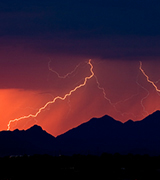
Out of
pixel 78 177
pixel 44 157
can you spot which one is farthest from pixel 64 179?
pixel 44 157

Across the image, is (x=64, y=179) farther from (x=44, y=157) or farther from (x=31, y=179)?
(x=44, y=157)

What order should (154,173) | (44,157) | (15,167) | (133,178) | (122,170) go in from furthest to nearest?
(44,157) < (15,167) < (122,170) < (154,173) < (133,178)

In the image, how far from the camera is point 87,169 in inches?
5615

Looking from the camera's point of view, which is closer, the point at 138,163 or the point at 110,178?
the point at 110,178

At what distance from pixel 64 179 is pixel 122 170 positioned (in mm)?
23460

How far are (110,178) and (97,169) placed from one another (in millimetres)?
26842

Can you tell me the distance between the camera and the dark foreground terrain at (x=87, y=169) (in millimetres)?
120500

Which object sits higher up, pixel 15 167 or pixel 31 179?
pixel 15 167

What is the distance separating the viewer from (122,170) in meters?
137

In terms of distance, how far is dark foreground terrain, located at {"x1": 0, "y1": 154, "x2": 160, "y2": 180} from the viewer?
395 ft

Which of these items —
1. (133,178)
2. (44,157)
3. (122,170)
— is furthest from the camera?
(44,157)

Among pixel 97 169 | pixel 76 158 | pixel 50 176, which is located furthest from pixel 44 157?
pixel 50 176

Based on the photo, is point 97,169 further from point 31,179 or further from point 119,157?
point 119,157

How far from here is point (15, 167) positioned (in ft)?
505
